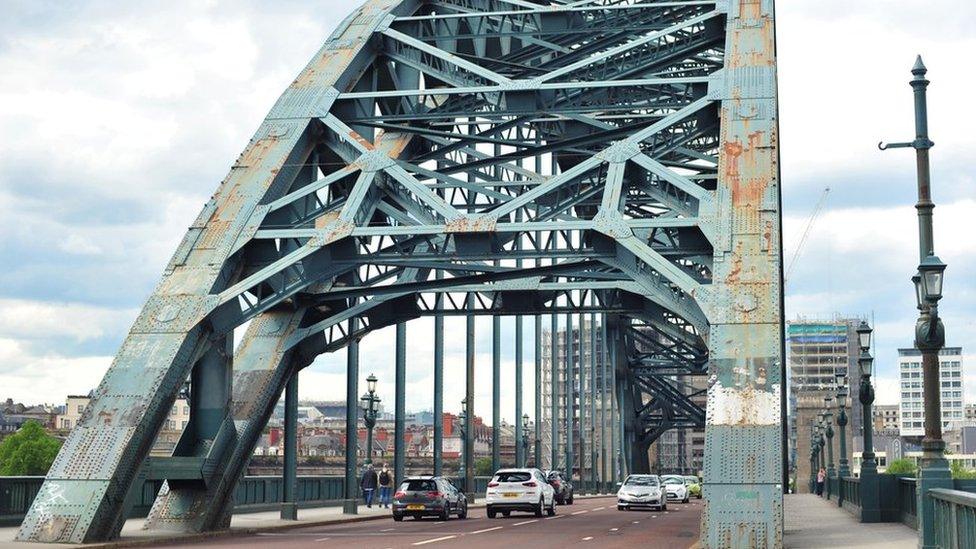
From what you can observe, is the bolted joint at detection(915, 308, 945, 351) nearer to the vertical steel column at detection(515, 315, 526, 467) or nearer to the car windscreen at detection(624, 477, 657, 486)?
the car windscreen at detection(624, 477, 657, 486)

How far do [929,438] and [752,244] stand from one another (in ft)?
26.2

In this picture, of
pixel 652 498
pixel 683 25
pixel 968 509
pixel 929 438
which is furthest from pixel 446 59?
pixel 652 498

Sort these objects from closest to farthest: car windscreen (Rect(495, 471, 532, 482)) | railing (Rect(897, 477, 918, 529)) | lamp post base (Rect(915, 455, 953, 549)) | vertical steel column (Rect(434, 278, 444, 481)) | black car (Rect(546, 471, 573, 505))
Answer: lamp post base (Rect(915, 455, 953, 549)) → railing (Rect(897, 477, 918, 529)) → car windscreen (Rect(495, 471, 532, 482)) → vertical steel column (Rect(434, 278, 444, 481)) → black car (Rect(546, 471, 573, 505))

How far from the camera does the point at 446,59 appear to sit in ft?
105

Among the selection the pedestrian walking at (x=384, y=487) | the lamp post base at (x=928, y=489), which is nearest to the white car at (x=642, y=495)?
the pedestrian walking at (x=384, y=487)

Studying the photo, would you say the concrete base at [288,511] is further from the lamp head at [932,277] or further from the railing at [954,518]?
the railing at [954,518]

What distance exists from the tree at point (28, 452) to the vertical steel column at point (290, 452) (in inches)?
3432

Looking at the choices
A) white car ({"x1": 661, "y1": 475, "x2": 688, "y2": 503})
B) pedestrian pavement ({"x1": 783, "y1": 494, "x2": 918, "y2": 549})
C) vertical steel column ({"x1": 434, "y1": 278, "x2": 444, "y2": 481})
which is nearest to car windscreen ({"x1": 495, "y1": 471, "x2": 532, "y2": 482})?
vertical steel column ({"x1": 434, "y1": 278, "x2": 444, "y2": 481})

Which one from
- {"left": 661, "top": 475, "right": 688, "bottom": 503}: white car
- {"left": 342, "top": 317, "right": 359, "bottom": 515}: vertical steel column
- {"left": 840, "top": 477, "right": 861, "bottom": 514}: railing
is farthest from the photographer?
{"left": 661, "top": 475, "right": 688, "bottom": 503}: white car

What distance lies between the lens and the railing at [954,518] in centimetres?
1524

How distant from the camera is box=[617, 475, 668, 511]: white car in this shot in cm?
5266

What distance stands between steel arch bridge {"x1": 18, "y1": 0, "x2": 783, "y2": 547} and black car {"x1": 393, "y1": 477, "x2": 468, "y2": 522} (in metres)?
6.58

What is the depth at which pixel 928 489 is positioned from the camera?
61.0 feet

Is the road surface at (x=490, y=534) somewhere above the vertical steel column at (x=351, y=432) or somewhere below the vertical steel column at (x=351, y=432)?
below
